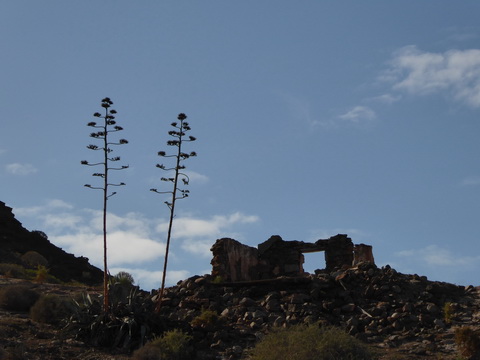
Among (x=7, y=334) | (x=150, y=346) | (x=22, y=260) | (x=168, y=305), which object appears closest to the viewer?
(x=150, y=346)

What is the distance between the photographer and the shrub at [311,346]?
1814 centimetres

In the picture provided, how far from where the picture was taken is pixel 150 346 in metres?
19.4

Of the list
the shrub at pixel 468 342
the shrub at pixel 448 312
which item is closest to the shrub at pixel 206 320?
the shrub at pixel 448 312

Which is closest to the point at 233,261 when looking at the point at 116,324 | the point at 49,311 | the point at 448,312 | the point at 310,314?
the point at 310,314

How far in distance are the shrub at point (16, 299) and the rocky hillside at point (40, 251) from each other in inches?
673

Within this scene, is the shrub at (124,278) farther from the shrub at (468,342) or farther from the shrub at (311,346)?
the shrub at (468,342)

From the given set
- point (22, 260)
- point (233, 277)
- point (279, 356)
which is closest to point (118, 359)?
point (279, 356)

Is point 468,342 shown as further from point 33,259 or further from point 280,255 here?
point 33,259

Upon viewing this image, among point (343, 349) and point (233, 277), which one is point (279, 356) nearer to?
point (343, 349)

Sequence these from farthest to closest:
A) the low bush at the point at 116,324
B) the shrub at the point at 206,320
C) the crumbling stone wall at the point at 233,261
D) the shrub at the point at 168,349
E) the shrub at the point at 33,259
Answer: the shrub at the point at 33,259 < the crumbling stone wall at the point at 233,261 < the shrub at the point at 206,320 < the low bush at the point at 116,324 < the shrub at the point at 168,349

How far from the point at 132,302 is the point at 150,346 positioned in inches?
108

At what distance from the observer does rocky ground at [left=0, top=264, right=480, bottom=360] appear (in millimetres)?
19822

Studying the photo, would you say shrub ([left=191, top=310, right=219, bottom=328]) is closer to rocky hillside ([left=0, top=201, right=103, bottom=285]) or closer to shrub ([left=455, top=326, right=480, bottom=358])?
shrub ([left=455, top=326, right=480, bottom=358])

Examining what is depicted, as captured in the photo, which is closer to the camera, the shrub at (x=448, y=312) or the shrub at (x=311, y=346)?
the shrub at (x=311, y=346)
